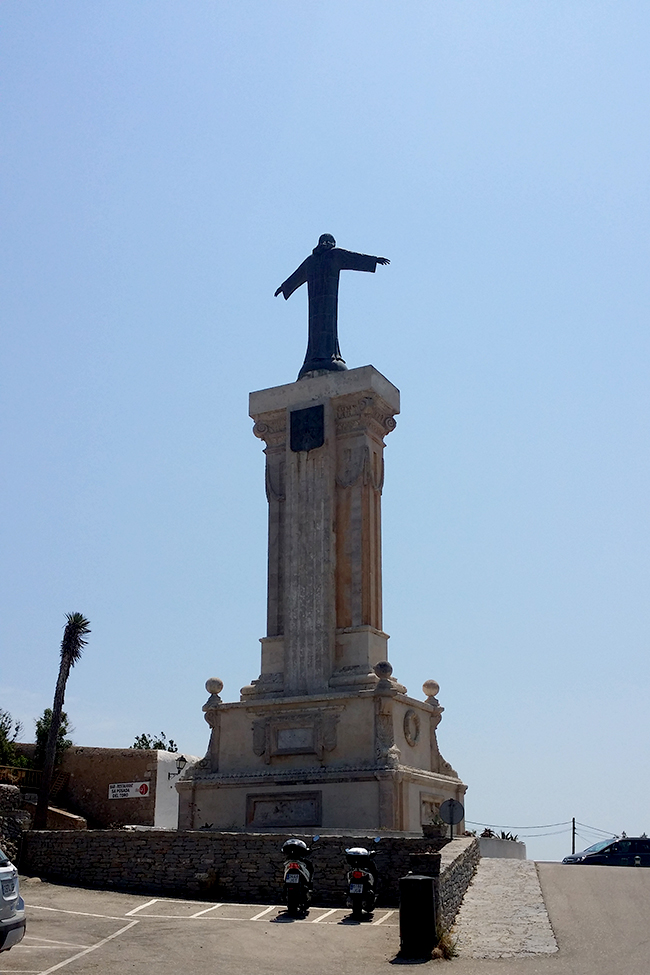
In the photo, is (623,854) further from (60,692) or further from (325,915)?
(60,692)

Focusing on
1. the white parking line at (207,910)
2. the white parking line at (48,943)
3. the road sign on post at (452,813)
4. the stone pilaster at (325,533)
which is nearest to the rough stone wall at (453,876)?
the road sign on post at (452,813)

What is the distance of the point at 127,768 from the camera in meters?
33.4

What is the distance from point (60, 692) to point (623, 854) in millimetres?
18137

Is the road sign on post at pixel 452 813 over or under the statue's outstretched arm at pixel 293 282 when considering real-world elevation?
under

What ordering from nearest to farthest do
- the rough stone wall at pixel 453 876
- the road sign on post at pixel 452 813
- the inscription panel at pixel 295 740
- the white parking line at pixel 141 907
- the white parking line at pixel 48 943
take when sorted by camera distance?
the white parking line at pixel 48 943 < the rough stone wall at pixel 453 876 < the white parking line at pixel 141 907 < the road sign on post at pixel 452 813 < the inscription panel at pixel 295 740

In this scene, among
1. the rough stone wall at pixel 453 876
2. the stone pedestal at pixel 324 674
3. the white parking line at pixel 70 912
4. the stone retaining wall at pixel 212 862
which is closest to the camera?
the rough stone wall at pixel 453 876

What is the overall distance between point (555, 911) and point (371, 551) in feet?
37.2

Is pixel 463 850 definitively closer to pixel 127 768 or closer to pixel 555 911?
pixel 555 911

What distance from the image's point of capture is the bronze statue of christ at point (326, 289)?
27.9m

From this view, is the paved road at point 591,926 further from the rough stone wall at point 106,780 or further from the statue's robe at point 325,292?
A: the rough stone wall at point 106,780

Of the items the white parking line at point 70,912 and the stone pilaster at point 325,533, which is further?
the stone pilaster at point 325,533

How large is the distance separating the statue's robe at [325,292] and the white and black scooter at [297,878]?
14787mm

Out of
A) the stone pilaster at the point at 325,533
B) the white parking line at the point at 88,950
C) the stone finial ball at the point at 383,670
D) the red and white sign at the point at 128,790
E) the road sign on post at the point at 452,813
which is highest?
the stone pilaster at the point at 325,533

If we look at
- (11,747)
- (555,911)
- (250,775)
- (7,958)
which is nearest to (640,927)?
(555,911)
